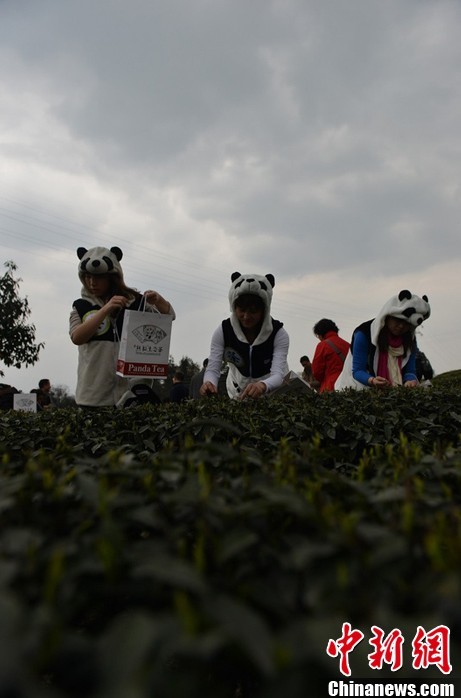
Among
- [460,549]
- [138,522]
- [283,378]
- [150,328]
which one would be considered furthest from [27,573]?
[283,378]

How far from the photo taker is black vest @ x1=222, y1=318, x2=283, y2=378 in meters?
5.55

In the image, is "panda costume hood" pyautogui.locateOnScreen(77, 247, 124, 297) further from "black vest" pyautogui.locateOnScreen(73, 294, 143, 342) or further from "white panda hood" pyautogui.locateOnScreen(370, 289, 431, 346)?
"white panda hood" pyautogui.locateOnScreen(370, 289, 431, 346)

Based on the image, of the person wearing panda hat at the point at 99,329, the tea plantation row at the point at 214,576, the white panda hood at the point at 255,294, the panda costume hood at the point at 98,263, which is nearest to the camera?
the tea plantation row at the point at 214,576

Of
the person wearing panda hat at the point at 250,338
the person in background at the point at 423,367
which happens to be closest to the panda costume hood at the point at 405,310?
the person wearing panda hat at the point at 250,338

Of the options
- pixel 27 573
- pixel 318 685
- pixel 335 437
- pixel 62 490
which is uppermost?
pixel 335 437

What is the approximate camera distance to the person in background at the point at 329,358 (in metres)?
7.81

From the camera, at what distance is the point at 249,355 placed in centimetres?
556

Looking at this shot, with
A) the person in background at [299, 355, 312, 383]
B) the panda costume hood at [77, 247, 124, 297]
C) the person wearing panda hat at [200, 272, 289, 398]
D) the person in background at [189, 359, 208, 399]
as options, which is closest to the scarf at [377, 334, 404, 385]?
the person wearing panda hat at [200, 272, 289, 398]

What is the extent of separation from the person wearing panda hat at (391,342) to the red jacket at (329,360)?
1.20 meters

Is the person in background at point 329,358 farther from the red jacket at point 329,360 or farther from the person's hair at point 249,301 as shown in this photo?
the person's hair at point 249,301

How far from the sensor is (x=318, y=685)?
2.50 feet

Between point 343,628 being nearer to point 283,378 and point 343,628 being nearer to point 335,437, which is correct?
point 335,437

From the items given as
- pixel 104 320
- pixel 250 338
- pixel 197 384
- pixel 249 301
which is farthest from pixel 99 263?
pixel 197 384

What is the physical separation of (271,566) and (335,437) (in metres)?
2.37
